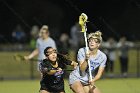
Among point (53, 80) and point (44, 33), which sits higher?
point (44, 33)

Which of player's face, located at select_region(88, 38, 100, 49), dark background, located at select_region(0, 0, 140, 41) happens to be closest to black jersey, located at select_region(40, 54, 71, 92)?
player's face, located at select_region(88, 38, 100, 49)

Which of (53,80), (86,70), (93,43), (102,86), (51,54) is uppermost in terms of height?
(93,43)

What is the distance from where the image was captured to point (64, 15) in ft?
116

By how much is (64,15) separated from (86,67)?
24.4m

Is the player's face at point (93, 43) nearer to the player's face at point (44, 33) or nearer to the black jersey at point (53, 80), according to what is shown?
the black jersey at point (53, 80)

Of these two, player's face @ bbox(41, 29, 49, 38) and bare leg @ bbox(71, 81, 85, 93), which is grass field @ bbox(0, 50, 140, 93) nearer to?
player's face @ bbox(41, 29, 49, 38)

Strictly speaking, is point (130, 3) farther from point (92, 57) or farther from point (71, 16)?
point (92, 57)

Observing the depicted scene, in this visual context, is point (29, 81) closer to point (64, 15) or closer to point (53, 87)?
point (53, 87)

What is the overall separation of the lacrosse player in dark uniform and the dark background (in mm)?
20820

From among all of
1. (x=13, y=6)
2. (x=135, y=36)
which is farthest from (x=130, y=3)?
(x=13, y=6)

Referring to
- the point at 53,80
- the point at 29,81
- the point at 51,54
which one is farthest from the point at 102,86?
the point at 51,54

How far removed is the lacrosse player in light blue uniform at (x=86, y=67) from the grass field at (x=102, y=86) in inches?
246

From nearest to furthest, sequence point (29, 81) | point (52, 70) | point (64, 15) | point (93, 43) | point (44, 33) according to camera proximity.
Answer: point (52, 70) → point (93, 43) → point (44, 33) → point (29, 81) → point (64, 15)

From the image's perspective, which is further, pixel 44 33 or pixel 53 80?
pixel 44 33
